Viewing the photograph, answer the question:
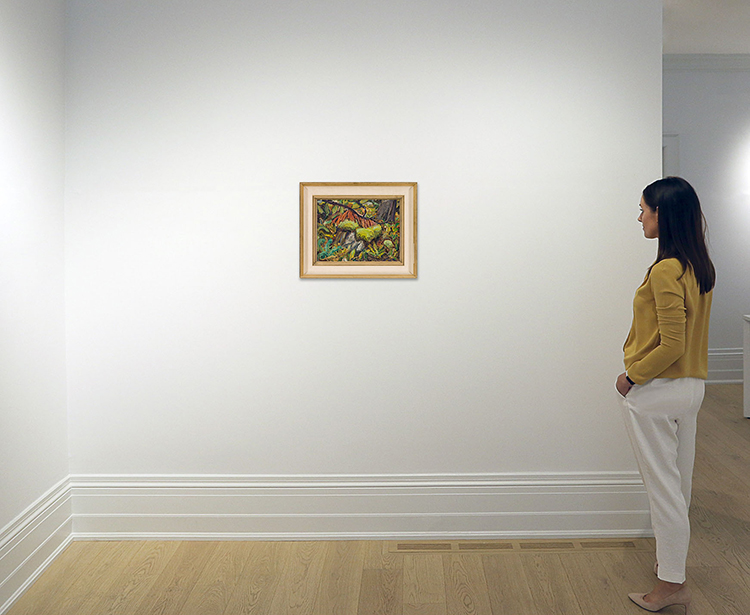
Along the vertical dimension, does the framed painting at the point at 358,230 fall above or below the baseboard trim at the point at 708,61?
below

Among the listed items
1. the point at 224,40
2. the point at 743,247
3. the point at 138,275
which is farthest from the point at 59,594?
the point at 743,247

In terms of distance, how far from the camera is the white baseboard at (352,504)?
9.53 ft

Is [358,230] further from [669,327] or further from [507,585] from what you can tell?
[507,585]

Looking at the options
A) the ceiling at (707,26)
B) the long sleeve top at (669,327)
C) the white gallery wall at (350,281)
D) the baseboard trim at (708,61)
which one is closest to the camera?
the long sleeve top at (669,327)

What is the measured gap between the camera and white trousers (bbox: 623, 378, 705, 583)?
2258 millimetres

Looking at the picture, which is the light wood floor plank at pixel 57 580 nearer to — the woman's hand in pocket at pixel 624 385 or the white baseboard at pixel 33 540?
the white baseboard at pixel 33 540

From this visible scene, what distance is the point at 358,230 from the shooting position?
286 cm

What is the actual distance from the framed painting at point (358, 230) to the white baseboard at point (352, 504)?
1.00 metres

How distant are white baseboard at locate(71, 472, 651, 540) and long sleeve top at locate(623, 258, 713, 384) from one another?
0.87 meters

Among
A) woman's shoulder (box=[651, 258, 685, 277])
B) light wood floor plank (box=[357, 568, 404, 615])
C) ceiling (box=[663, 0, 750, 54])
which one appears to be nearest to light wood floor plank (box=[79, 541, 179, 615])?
light wood floor plank (box=[357, 568, 404, 615])

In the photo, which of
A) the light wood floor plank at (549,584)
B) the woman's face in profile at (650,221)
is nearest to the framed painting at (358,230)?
the woman's face in profile at (650,221)

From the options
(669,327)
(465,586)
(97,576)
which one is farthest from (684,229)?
(97,576)

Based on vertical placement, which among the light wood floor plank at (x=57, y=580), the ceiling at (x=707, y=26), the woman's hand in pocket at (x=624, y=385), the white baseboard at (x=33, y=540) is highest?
the ceiling at (x=707, y=26)

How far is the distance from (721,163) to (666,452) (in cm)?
484
